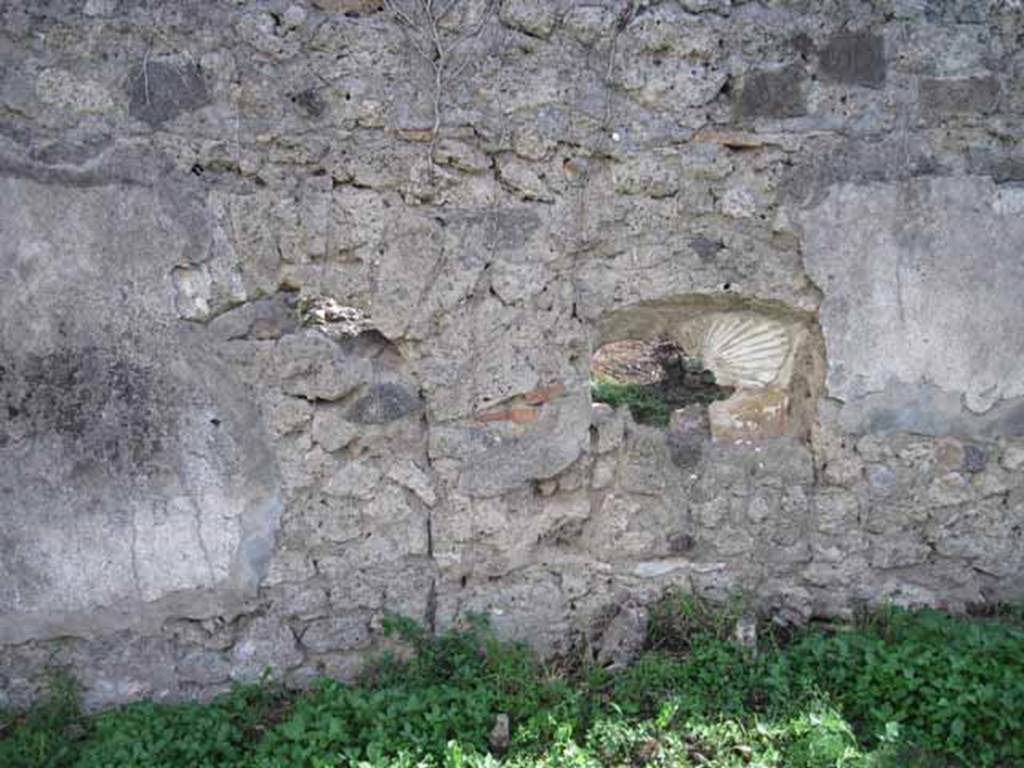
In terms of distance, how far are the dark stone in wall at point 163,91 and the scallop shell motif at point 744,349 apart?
1.78 metres

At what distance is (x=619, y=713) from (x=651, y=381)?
275cm

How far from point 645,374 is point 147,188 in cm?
335

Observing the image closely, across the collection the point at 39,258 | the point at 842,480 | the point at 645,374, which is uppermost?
the point at 39,258

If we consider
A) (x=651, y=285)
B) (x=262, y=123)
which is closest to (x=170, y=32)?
(x=262, y=123)

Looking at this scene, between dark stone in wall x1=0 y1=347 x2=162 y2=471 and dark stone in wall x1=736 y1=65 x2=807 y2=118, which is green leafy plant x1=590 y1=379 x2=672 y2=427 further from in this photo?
dark stone in wall x1=0 y1=347 x2=162 y2=471

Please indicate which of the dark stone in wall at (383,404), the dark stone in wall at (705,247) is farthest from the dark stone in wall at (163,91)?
the dark stone in wall at (705,247)

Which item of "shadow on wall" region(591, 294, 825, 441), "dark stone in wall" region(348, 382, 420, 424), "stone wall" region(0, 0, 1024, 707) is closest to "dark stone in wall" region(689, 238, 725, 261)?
"stone wall" region(0, 0, 1024, 707)

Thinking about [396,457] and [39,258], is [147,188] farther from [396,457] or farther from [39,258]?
[396,457]

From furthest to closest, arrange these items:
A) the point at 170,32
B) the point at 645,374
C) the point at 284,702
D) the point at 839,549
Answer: the point at 645,374
the point at 839,549
the point at 284,702
the point at 170,32

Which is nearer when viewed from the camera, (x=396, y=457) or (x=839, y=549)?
(x=396, y=457)

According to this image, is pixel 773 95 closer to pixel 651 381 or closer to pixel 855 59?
pixel 855 59

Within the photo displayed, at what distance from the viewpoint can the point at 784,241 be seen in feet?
9.50

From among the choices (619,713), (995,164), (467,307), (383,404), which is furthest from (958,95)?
(619,713)

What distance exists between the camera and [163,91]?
259 centimetres
